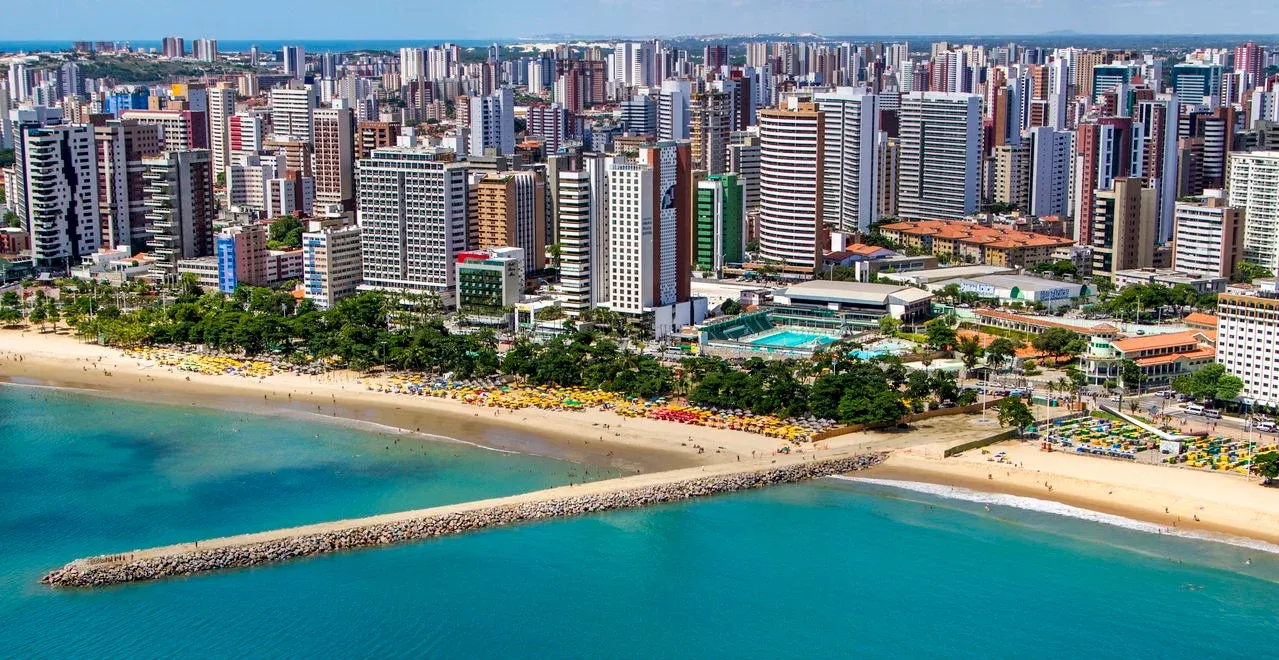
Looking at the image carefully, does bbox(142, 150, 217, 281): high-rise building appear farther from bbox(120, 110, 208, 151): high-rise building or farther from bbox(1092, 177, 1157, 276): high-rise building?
bbox(1092, 177, 1157, 276): high-rise building

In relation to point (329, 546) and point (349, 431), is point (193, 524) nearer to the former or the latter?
point (329, 546)

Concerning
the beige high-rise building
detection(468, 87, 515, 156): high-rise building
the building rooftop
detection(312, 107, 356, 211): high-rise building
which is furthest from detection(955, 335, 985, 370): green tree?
detection(468, 87, 515, 156): high-rise building

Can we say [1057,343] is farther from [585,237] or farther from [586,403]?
[585,237]

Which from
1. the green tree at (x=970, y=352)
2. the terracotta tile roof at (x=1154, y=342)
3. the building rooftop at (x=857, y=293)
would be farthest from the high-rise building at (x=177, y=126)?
the terracotta tile roof at (x=1154, y=342)

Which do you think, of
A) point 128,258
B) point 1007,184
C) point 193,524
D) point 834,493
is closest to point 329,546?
point 193,524

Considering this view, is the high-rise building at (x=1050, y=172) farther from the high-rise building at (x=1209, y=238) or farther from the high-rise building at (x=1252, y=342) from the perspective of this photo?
the high-rise building at (x=1252, y=342)

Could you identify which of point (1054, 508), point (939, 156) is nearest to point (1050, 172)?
point (939, 156)

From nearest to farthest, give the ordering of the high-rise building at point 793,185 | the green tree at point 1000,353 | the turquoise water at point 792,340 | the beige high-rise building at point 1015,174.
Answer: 1. the green tree at point 1000,353
2. the turquoise water at point 792,340
3. the high-rise building at point 793,185
4. the beige high-rise building at point 1015,174
